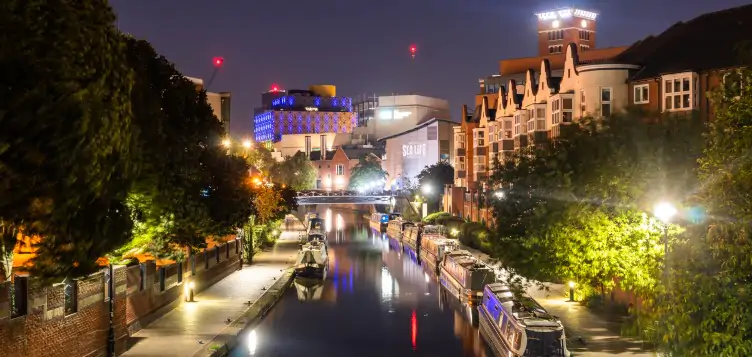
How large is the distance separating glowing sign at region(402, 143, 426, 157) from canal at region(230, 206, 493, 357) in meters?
77.0

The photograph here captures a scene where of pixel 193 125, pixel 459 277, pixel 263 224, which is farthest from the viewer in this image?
pixel 263 224

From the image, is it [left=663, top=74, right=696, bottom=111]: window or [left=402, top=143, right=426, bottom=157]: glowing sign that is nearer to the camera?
[left=663, top=74, right=696, bottom=111]: window

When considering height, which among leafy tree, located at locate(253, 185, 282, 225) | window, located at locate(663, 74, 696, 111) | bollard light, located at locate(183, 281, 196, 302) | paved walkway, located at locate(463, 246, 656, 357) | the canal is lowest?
the canal

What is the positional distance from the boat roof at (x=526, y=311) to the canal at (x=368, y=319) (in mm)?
2708

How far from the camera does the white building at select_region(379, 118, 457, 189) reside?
14854 centimetres

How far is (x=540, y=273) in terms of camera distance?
1496 inches

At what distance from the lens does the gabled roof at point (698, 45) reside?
56469mm

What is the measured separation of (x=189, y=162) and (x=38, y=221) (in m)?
20.1

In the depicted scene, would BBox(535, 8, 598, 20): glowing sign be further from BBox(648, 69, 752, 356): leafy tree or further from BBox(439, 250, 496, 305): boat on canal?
BBox(648, 69, 752, 356): leafy tree

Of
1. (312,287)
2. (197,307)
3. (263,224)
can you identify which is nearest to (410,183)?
(263,224)

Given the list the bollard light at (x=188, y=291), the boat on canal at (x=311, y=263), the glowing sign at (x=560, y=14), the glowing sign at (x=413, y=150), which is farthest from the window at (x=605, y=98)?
the glowing sign at (x=560, y=14)

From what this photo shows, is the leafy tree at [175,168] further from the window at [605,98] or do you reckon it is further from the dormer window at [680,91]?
the dormer window at [680,91]

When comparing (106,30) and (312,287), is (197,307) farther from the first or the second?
(106,30)

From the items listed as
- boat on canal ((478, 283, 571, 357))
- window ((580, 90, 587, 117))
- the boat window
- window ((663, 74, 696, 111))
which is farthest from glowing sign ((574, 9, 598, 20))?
→ the boat window
